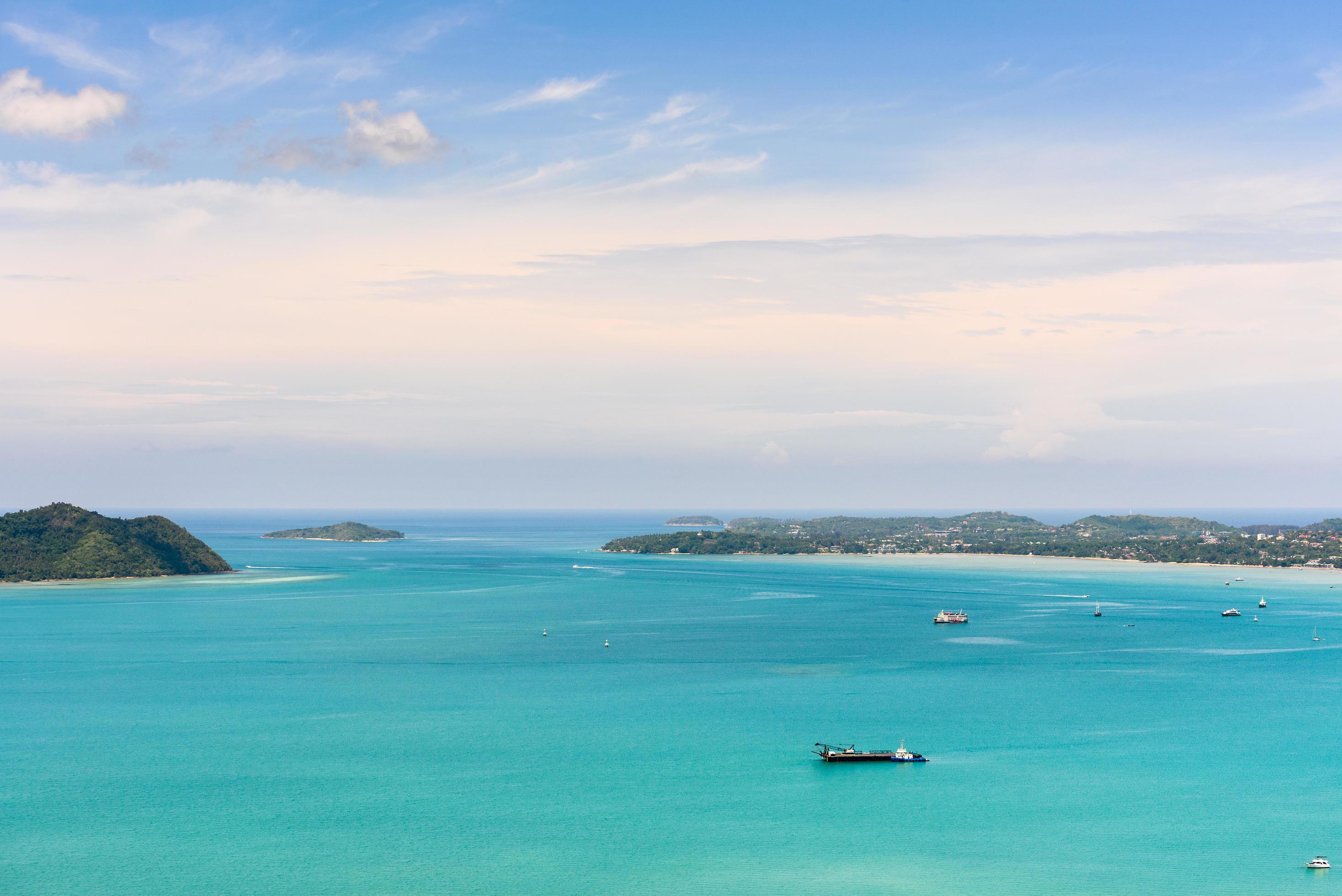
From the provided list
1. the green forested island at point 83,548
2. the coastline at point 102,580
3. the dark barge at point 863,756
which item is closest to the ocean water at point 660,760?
the dark barge at point 863,756

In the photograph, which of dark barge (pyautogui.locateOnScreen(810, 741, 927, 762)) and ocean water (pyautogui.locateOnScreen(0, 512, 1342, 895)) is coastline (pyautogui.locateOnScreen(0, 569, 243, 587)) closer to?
ocean water (pyautogui.locateOnScreen(0, 512, 1342, 895))

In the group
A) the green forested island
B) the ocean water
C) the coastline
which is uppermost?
the green forested island

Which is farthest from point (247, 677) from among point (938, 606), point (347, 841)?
point (938, 606)

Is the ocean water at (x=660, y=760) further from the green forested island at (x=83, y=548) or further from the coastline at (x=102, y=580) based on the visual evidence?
the green forested island at (x=83, y=548)

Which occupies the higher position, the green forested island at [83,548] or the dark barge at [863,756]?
the green forested island at [83,548]

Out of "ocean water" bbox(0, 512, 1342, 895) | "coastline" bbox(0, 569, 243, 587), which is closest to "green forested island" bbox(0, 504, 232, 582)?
"coastline" bbox(0, 569, 243, 587)

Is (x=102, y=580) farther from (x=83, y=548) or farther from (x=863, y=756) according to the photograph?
(x=863, y=756)
